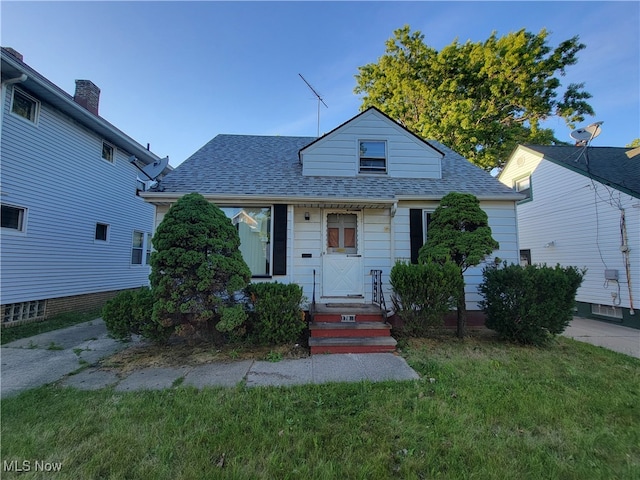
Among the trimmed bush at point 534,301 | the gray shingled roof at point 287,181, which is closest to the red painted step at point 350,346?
the trimmed bush at point 534,301

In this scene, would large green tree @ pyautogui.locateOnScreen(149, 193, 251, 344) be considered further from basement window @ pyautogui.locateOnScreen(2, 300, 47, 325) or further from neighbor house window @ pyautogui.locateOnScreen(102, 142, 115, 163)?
neighbor house window @ pyautogui.locateOnScreen(102, 142, 115, 163)

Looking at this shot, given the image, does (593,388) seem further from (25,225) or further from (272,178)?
(25,225)

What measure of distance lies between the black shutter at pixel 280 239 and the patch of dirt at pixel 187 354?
189cm

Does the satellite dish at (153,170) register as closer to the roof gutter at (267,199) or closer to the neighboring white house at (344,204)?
the neighboring white house at (344,204)

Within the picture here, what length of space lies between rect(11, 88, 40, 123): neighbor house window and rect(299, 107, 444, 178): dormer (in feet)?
24.5

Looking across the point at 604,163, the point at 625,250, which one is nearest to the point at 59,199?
the point at 625,250

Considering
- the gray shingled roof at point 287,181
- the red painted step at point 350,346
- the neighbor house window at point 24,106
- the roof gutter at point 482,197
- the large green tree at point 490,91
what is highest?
the large green tree at point 490,91

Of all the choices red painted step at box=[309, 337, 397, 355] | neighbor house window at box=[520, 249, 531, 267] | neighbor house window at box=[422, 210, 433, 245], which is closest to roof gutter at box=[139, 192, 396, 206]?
neighbor house window at box=[422, 210, 433, 245]

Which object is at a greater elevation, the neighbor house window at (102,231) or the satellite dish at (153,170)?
→ the satellite dish at (153,170)

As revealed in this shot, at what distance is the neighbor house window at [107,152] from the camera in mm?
10008

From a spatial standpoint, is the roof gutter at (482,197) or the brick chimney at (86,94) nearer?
the roof gutter at (482,197)

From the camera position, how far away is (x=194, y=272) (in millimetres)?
4414

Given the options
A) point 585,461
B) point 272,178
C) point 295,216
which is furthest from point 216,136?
point 585,461

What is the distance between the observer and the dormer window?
24.6 feet
